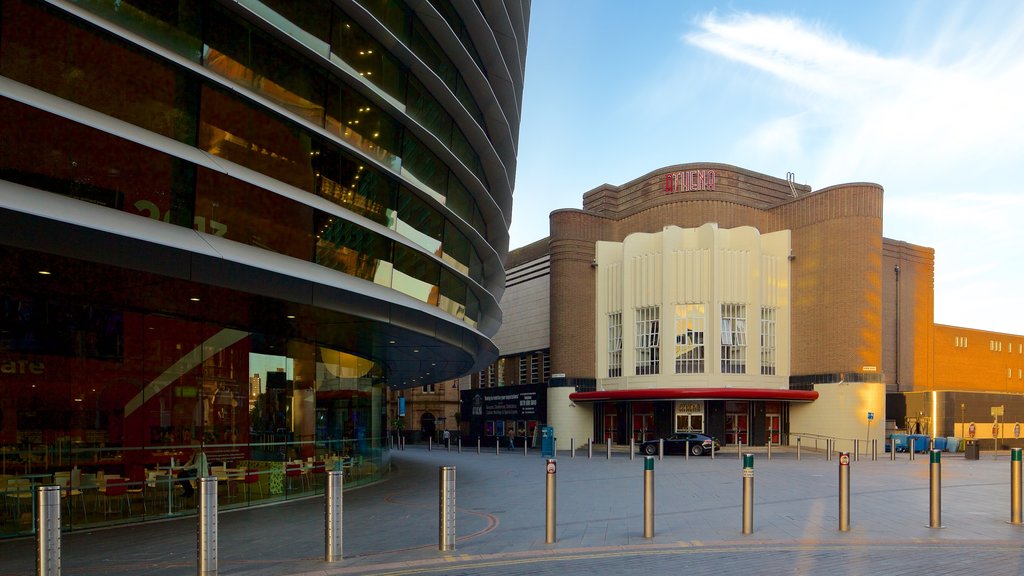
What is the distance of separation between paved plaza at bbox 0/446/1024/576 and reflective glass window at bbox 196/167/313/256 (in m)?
4.56

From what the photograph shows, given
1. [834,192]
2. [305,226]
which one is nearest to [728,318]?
[834,192]

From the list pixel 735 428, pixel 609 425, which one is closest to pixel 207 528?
pixel 735 428

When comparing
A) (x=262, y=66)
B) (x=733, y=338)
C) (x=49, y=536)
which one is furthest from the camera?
(x=733, y=338)

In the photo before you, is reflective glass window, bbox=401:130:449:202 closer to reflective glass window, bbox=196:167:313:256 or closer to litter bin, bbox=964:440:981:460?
reflective glass window, bbox=196:167:313:256

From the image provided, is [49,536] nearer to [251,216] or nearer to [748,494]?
[251,216]

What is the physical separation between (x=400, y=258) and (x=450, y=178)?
4.05m

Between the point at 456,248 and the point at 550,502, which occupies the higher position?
the point at 456,248

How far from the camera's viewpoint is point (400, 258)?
1773cm

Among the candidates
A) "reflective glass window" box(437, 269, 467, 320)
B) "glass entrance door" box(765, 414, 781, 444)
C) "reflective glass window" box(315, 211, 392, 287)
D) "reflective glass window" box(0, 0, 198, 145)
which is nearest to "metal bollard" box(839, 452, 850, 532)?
"reflective glass window" box(315, 211, 392, 287)

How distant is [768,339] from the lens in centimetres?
4816

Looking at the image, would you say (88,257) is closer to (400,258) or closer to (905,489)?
(400,258)

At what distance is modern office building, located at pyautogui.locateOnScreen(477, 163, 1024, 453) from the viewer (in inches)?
1806

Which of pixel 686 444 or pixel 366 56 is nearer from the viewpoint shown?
pixel 366 56

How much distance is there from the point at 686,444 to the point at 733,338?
1148 centimetres
